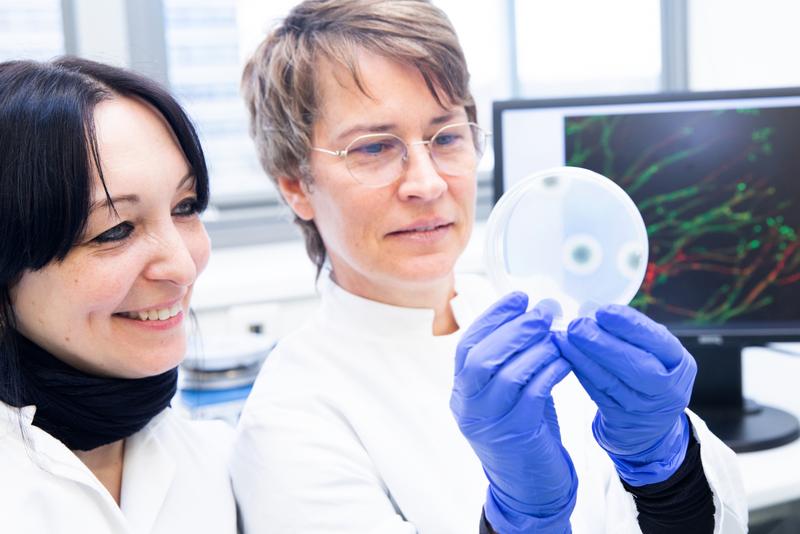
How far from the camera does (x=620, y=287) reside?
104 centimetres

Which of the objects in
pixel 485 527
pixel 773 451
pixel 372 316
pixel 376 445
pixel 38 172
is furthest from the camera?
pixel 773 451

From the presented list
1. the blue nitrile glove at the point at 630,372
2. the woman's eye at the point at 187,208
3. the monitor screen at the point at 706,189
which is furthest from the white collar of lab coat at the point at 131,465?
the monitor screen at the point at 706,189

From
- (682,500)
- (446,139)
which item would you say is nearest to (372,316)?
(446,139)

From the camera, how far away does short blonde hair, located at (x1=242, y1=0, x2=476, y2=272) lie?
121 cm

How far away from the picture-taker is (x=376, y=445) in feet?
3.84

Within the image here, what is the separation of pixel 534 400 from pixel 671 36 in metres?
2.77

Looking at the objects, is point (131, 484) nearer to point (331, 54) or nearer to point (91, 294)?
point (91, 294)

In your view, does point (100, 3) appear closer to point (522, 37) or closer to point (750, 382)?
point (522, 37)

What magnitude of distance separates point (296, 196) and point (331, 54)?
0.23 metres

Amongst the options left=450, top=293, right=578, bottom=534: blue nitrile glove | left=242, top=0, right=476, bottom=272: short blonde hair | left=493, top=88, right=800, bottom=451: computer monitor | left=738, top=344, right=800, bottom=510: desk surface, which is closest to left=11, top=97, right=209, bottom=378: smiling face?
left=242, top=0, right=476, bottom=272: short blonde hair

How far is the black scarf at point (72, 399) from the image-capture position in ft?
3.19

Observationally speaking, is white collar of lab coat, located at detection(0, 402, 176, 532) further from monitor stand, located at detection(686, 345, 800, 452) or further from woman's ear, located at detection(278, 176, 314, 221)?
monitor stand, located at detection(686, 345, 800, 452)

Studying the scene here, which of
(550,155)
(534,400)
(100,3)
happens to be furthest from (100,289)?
(100,3)

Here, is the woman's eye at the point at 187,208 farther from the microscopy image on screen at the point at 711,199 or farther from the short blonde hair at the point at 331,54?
the microscopy image on screen at the point at 711,199
